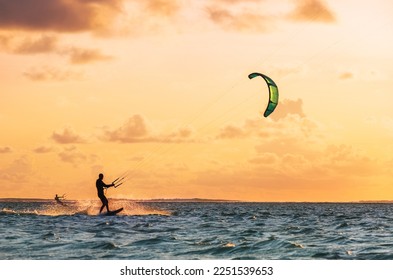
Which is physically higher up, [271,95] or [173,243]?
[271,95]

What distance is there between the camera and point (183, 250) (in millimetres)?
18672

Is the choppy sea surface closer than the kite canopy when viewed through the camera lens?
Yes

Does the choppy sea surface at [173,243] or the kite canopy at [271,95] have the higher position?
the kite canopy at [271,95]

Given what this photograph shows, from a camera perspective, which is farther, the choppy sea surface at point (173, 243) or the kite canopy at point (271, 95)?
the kite canopy at point (271, 95)

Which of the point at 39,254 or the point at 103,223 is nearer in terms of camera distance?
the point at 39,254

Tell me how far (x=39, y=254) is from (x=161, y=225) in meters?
8.82

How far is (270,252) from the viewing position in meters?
18.8

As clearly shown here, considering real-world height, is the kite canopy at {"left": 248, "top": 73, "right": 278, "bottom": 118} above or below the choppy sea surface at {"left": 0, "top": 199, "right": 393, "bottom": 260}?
above
